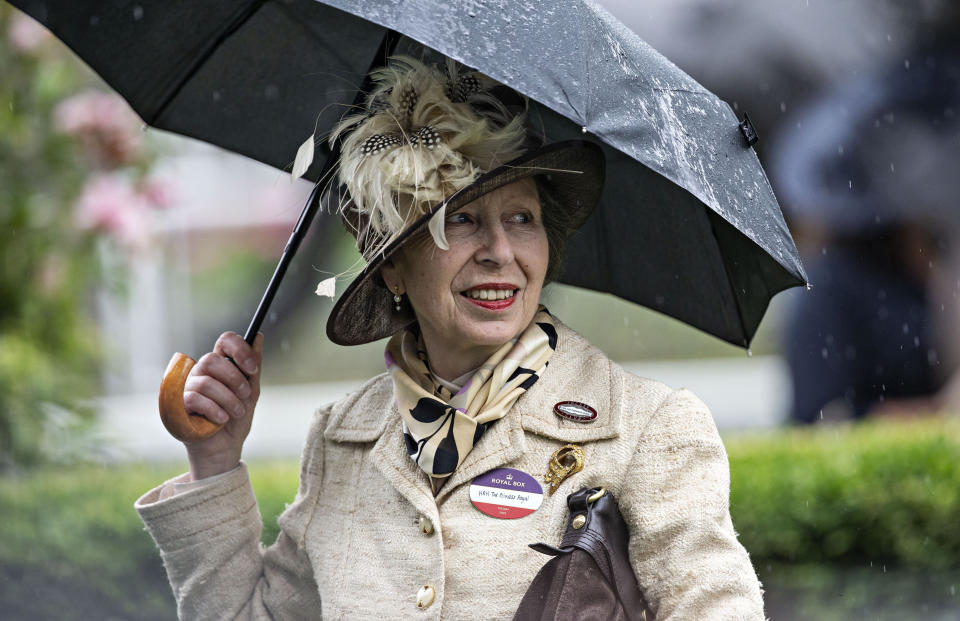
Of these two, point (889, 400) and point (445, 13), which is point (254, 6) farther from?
point (889, 400)

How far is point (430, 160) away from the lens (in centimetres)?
235

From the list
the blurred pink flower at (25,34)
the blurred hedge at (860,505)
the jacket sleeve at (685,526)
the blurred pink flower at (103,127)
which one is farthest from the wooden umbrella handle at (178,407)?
the blurred pink flower at (25,34)

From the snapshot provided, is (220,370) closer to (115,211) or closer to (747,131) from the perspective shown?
(747,131)

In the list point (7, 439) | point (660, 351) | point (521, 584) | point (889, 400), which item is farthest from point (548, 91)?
point (660, 351)

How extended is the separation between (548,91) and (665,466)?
2.57ft

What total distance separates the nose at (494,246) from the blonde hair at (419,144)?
0.11m

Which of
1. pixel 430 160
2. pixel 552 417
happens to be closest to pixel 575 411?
pixel 552 417

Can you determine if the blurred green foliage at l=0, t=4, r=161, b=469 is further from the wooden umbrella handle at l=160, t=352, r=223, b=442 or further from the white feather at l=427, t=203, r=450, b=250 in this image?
the white feather at l=427, t=203, r=450, b=250

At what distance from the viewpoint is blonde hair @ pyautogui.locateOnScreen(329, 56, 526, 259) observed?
2.35 meters

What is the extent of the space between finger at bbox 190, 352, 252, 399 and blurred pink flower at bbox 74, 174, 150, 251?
3.73 meters

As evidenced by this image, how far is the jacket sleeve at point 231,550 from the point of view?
267 centimetres

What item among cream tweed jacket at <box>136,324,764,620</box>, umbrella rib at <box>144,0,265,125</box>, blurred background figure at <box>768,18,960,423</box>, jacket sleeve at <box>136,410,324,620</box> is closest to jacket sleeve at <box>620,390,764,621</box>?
cream tweed jacket at <box>136,324,764,620</box>

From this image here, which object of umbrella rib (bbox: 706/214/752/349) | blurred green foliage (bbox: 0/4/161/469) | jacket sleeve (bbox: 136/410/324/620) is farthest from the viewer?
blurred green foliage (bbox: 0/4/161/469)

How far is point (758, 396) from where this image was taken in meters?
10.1
